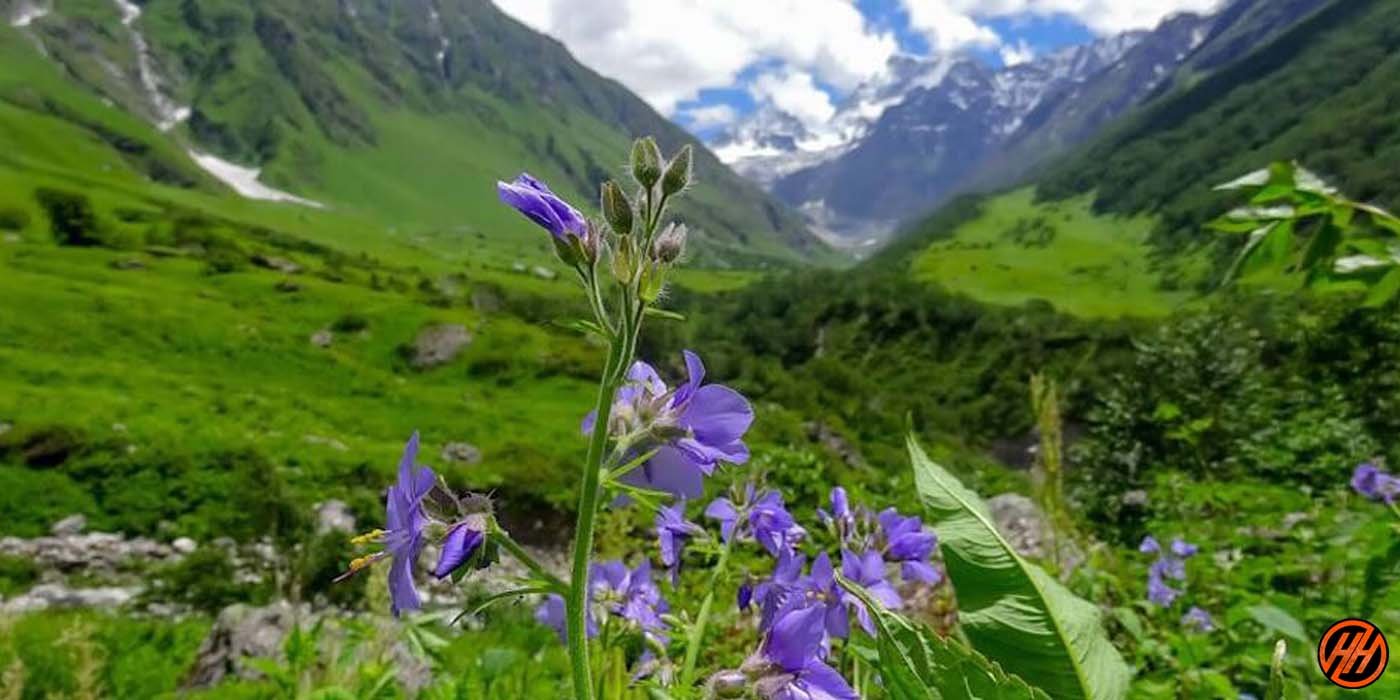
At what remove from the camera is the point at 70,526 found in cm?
1692

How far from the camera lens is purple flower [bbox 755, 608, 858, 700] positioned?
1.30m

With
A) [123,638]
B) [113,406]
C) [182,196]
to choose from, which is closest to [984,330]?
[113,406]

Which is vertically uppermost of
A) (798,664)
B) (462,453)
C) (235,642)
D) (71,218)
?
(798,664)

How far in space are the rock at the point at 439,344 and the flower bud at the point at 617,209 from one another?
36.0 meters

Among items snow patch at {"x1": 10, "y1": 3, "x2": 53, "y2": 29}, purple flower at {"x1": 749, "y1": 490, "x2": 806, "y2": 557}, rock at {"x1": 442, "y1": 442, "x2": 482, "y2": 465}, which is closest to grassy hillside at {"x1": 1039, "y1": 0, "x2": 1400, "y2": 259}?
rock at {"x1": 442, "y1": 442, "x2": 482, "y2": 465}

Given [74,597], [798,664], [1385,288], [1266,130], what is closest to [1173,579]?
[1385,288]

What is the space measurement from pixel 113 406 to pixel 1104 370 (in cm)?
3829

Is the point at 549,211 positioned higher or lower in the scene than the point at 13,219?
higher

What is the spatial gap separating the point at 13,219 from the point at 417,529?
215 feet

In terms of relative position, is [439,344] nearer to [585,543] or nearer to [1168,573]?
[1168,573]

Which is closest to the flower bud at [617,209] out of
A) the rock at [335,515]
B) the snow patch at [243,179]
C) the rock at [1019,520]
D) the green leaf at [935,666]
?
the green leaf at [935,666]

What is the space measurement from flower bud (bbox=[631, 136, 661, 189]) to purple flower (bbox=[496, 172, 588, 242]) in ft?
0.33

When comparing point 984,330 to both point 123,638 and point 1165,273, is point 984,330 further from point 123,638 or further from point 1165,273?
point 123,638

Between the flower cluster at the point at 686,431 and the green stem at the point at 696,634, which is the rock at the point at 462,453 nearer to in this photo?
the green stem at the point at 696,634
